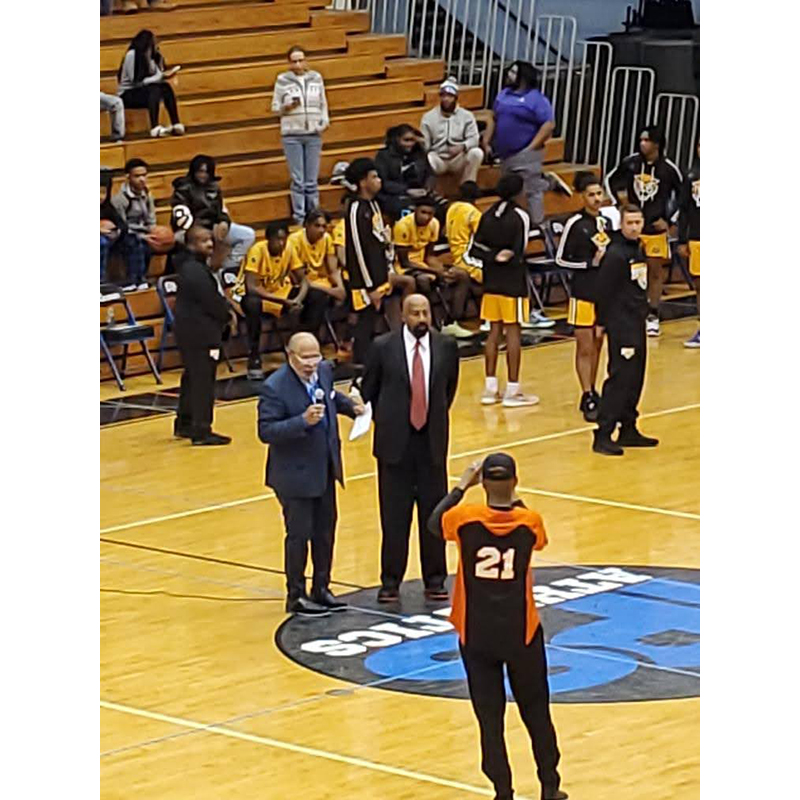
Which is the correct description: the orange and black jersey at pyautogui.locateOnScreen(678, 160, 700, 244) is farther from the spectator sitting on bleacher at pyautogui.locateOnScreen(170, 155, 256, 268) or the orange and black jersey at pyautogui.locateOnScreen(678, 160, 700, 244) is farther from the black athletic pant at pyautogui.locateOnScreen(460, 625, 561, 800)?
the black athletic pant at pyautogui.locateOnScreen(460, 625, 561, 800)

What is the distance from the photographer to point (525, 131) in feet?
72.2

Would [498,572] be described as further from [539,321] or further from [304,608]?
[539,321]

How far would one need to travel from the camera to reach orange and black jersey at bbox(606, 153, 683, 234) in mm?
19469

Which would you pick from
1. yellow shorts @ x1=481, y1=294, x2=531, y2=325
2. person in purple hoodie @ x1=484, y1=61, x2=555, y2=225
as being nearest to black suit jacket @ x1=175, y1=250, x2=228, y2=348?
yellow shorts @ x1=481, y1=294, x2=531, y2=325

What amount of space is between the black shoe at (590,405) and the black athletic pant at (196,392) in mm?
3142

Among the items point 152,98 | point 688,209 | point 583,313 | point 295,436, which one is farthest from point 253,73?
point 295,436

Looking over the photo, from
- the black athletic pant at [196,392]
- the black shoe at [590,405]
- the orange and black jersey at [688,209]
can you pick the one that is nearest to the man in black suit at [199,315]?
the black athletic pant at [196,392]

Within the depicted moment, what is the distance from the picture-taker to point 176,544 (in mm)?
12445

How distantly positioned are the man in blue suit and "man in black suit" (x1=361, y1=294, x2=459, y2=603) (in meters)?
0.35

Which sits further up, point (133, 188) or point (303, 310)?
point (133, 188)
